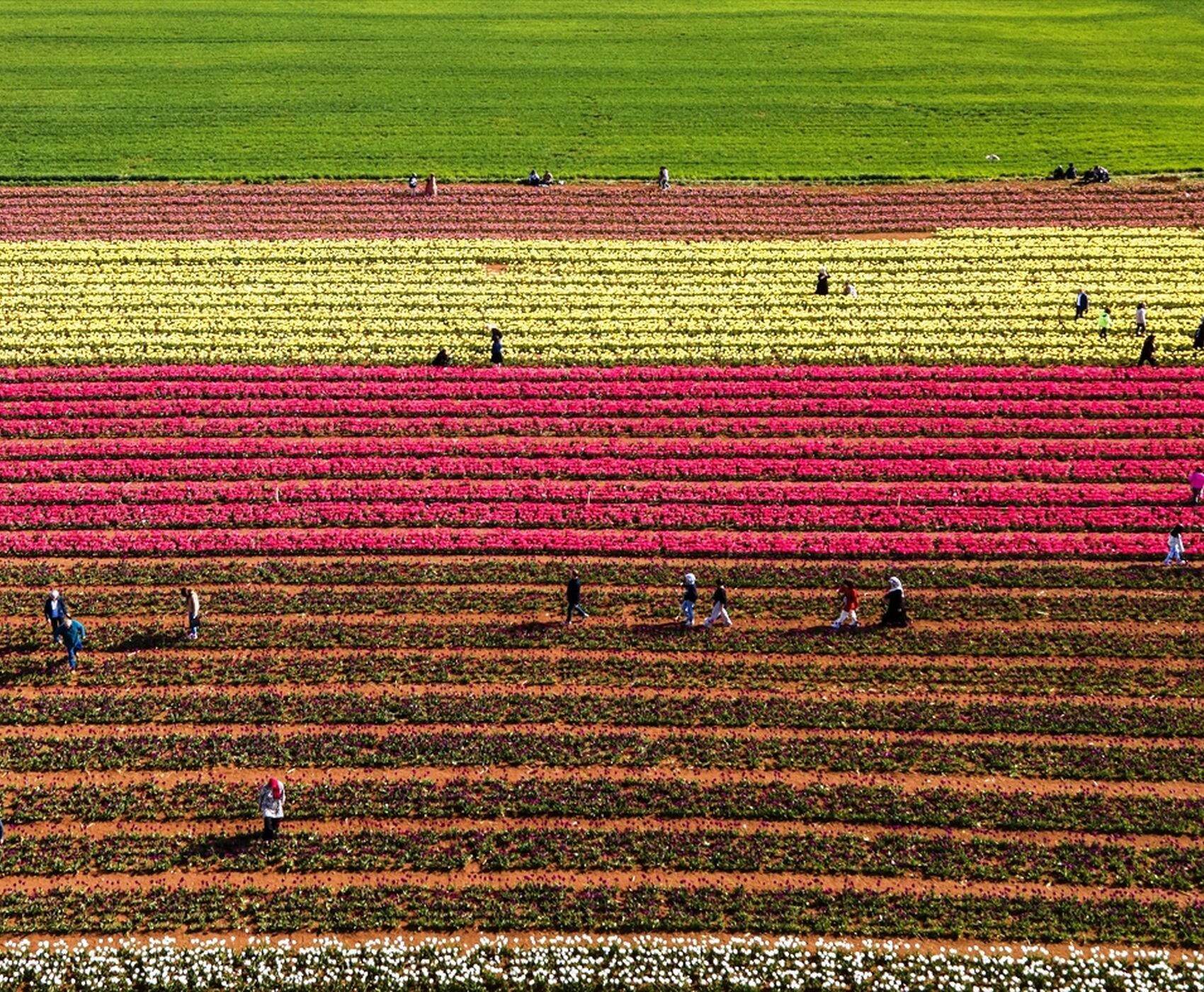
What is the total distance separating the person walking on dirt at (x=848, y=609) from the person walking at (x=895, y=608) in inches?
32.9

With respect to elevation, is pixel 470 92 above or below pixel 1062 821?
above

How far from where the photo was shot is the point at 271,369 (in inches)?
1697

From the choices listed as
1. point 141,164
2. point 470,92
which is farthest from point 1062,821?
point 470,92

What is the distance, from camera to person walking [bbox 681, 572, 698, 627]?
3038 cm

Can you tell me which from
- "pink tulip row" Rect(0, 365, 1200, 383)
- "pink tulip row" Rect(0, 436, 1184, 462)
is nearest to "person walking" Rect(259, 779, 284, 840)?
"pink tulip row" Rect(0, 436, 1184, 462)

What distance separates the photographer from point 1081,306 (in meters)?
46.1

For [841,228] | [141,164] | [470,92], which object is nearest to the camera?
[841,228]

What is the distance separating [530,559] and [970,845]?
14630 mm

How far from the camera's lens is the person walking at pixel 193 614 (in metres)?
30.4

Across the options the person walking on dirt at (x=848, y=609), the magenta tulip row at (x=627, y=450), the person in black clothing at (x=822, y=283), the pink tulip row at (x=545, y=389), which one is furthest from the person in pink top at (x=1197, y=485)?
the person in black clothing at (x=822, y=283)

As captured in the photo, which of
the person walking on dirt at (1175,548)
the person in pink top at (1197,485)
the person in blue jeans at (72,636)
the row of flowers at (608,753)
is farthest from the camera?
the person in pink top at (1197,485)

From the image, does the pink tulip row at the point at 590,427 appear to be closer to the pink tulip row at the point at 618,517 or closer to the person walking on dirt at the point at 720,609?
the pink tulip row at the point at 618,517

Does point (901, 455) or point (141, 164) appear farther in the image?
point (141, 164)

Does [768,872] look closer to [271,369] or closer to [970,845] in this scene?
[970,845]
